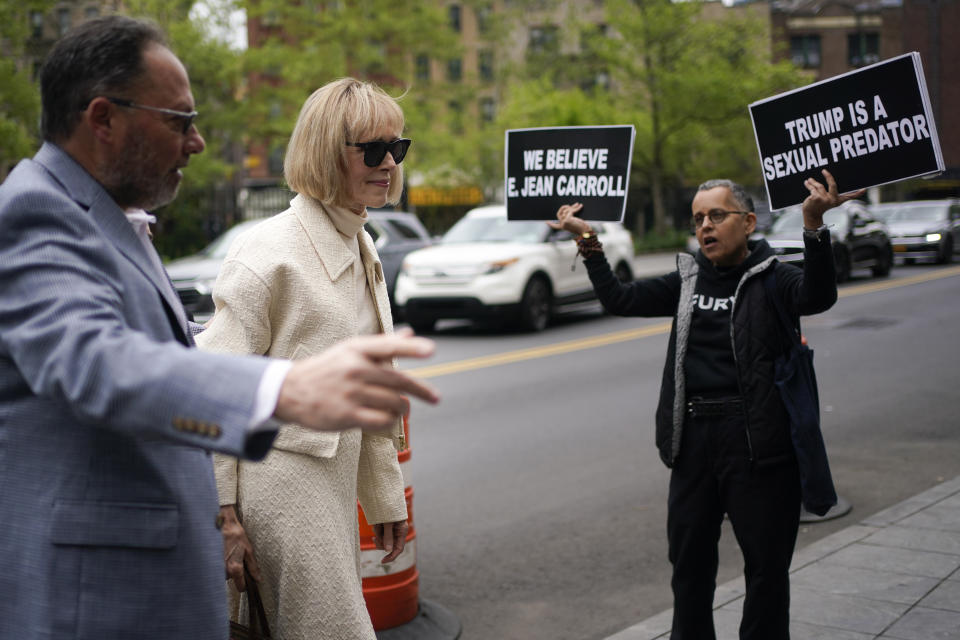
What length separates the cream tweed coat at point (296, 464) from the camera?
253cm

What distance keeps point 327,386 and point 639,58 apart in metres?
39.4

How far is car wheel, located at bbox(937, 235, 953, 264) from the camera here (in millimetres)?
27595

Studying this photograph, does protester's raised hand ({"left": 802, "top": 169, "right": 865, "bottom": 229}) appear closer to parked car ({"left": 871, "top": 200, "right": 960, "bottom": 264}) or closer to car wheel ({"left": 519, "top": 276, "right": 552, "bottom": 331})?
car wheel ({"left": 519, "top": 276, "right": 552, "bottom": 331})

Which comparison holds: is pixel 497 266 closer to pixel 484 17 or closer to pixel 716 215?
pixel 716 215

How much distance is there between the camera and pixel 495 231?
1565cm

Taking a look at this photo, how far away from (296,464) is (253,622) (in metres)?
0.40

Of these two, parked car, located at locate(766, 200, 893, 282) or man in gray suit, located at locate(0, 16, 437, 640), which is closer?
man in gray suit, located at locate(0, 16, 437, 640)

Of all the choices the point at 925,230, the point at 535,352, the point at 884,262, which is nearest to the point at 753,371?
the point at 535,352

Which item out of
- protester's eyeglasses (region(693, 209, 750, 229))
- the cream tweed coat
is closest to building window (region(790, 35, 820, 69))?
protester's eyeglasses (region(693, 209, 750, 229))

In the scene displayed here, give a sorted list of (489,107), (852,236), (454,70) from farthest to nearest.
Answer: (489,107), (454,70), (852,236)

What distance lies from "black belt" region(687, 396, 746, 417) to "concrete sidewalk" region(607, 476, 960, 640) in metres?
1.07

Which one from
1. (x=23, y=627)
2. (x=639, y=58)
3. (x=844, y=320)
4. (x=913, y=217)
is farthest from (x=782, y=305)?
(x=639, y=58)

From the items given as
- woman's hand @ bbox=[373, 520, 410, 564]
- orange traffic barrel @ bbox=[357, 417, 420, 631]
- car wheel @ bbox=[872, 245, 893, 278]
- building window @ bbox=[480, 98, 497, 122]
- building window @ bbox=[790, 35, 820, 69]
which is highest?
building window @ bbox=[790, 35, 820, 69]

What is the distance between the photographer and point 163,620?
1.83m
